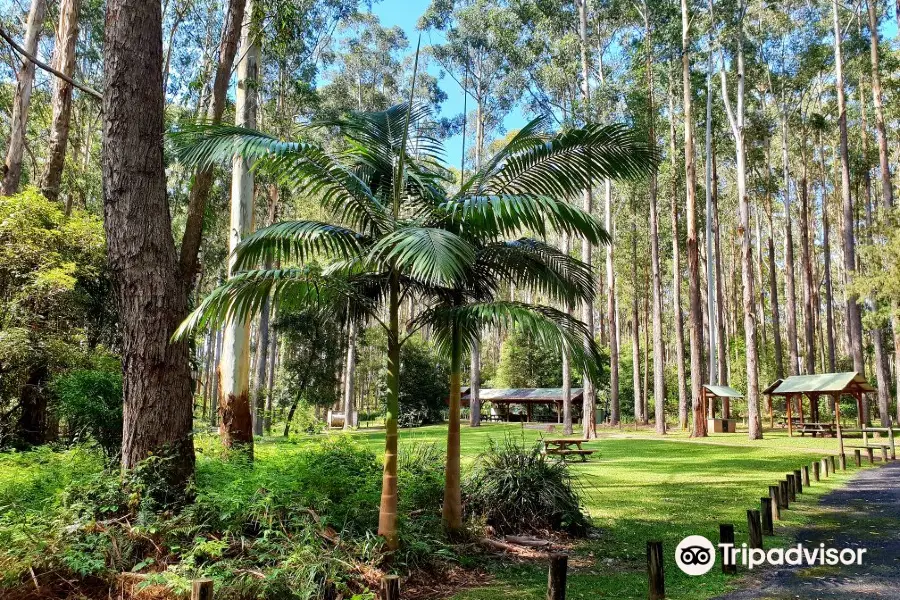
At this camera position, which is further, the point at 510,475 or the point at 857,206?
the point at 857,206

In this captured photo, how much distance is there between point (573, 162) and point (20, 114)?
11446mm

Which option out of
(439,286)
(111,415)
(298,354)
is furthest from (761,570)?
(298,354)

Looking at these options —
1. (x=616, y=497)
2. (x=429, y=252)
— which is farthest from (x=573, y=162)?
(x=616, y=497)

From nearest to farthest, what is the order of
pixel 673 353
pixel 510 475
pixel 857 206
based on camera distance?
pixel 510 475 → pixel 857 206 → pixel 673 353

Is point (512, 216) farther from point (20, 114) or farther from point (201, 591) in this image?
point (20, 114)

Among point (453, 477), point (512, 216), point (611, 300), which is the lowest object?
point (453, 477)

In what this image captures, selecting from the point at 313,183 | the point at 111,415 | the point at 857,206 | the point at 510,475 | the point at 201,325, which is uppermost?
the point at 857,206

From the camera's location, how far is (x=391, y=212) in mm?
6277

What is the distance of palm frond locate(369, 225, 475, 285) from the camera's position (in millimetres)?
4684

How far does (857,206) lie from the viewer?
114ft

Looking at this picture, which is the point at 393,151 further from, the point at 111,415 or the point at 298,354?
the point at 298,354

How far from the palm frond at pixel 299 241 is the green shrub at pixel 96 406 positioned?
2326mm

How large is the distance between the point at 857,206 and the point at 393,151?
3691 centimetres

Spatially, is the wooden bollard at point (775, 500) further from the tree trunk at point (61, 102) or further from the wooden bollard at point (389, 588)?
the tree trunk at point (61, 102)
